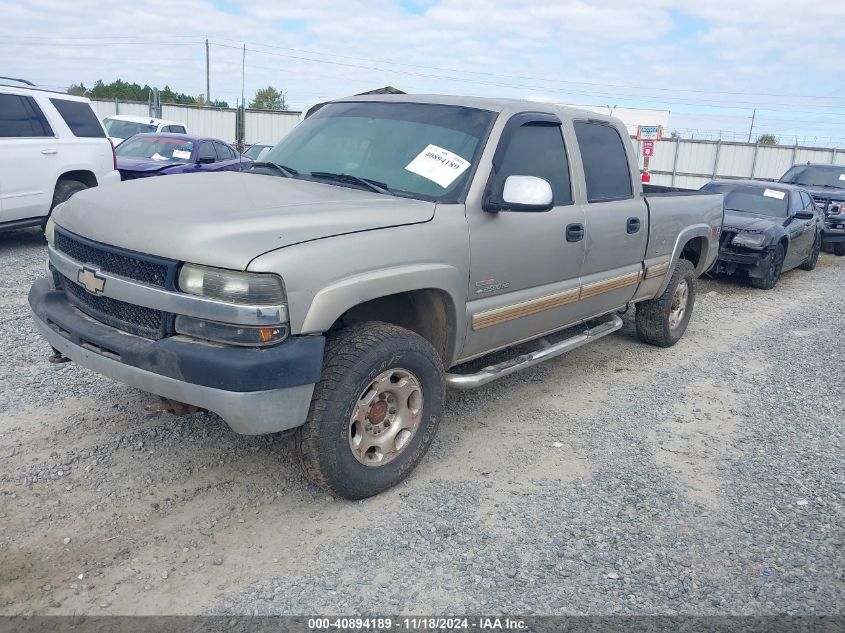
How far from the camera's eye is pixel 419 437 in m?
3.60

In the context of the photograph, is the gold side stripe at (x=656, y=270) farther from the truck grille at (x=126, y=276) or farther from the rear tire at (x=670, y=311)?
the truck grille at (x=126, y=276)

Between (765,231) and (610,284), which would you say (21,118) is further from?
(765,231)

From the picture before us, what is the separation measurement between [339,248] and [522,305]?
1489 millimetres

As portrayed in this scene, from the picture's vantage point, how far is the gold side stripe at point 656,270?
18.1 feet

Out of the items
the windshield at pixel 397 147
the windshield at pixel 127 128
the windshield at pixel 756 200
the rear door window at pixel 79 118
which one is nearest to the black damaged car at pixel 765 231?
the windshield at pixel 756 200

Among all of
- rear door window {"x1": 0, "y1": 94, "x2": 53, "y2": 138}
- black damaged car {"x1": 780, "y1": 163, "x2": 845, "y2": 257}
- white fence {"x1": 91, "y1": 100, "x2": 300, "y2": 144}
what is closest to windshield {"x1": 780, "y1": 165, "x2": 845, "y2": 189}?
black damaged car {"x1": 780, "y1": 163, "x2": 845, "y2": 257}

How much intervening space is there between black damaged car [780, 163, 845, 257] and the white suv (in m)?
→ 12.2

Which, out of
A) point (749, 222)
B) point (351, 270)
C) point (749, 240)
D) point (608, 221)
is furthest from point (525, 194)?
point (749, 222)

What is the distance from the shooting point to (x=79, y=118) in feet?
30.2

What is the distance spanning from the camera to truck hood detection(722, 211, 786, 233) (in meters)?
9.90

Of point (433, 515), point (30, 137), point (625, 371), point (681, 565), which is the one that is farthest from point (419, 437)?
point (30, 137)

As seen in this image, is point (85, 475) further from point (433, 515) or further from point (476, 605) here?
point (476, 605)

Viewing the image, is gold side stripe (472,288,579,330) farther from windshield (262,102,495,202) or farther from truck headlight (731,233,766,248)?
truck headlight (731,233,766,248)

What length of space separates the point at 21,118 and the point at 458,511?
25.8 feet
